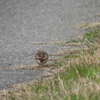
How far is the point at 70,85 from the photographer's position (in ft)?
16.2

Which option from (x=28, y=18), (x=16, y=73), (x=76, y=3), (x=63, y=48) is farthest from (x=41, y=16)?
(x=16, y=73)

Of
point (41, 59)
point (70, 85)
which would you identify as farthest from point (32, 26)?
point (70, 85)

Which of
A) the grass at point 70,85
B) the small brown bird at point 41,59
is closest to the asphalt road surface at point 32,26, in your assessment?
the small brown bird at point 41,59

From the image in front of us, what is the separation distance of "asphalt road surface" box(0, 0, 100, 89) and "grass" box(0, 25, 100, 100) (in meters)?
0.80

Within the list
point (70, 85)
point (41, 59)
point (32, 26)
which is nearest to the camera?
point (70, 85)

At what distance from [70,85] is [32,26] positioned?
7492 mm

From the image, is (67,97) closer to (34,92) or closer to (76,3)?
(34,92)

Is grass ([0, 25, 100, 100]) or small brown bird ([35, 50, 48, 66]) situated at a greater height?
small brown bird ([35, 50, 48, 66])

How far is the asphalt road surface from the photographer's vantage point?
772 cm

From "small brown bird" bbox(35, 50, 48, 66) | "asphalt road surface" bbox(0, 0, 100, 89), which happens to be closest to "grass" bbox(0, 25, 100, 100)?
"small brown bird" bbox(35, 50, 48, 66)

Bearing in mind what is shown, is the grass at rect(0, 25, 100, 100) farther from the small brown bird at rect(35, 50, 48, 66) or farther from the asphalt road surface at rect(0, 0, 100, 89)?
the asphalt road surface at rect(0, 0, 100, 89)

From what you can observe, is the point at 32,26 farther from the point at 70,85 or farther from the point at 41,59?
the point at 70,85

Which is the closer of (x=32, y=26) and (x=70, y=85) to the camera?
(x=70, y=85)

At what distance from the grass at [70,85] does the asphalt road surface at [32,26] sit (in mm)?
803
